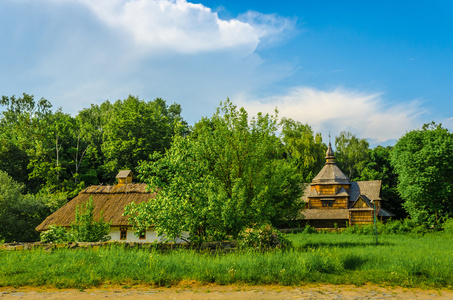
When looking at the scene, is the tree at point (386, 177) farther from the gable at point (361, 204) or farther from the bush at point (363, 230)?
the bush at point (363, 230)

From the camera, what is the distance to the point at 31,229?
32344 millimetres

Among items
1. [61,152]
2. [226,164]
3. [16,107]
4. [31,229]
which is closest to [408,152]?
[226,164]

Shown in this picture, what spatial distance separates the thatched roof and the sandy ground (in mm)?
18137

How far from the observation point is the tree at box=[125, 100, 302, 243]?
49.5ft

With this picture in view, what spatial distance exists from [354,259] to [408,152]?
1301 inches

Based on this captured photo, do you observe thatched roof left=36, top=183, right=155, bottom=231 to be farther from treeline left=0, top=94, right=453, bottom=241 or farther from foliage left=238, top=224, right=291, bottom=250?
foliage left=238, top=224, right=291, bottom=250

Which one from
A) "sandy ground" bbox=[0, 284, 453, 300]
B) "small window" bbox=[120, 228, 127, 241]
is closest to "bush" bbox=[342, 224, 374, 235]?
"small window" bbox=[120, 228, 127, 241]

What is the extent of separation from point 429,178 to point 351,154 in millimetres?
26237

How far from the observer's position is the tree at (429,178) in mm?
39344

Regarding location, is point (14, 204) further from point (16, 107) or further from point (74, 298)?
point (16, 107)

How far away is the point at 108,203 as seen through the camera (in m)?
30.2

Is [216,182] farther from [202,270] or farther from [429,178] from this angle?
[429,178]

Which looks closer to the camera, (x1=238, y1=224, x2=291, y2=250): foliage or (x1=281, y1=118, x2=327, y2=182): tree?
(x1=238, y1=224, x2=291, y2=250): foliage

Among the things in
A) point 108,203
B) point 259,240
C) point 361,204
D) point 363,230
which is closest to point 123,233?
point 108,203
